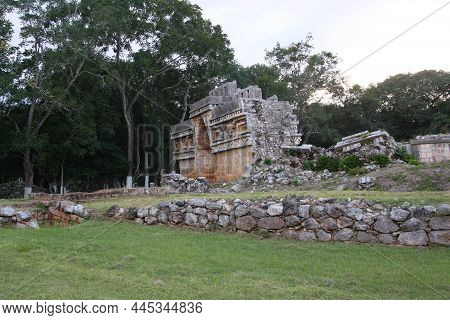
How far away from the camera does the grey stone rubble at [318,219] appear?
7.99 meters

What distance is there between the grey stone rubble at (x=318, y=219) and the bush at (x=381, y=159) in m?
8.46

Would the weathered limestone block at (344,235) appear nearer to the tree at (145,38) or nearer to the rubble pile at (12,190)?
the tree at (145,38)

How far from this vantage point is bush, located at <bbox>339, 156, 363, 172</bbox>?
690 inches

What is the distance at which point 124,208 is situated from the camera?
11.8 m

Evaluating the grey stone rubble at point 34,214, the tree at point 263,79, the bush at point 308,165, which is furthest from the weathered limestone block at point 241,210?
the tree at point 263,79

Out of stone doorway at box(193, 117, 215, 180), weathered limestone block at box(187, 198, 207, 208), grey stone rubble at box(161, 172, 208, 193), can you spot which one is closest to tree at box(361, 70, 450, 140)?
stone doorway at box(193, 117, 215, 180)

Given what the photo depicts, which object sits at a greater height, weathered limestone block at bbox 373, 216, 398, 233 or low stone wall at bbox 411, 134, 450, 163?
low stone wall at bbox 411, 134, 450, 163

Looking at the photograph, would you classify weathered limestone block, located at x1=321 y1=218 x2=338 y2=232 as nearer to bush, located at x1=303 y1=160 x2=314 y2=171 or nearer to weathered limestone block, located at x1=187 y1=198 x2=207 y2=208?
weathered limestone block, located at x1=187 y1=198 x2=207 y2=208

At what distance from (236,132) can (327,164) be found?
16.2 ft

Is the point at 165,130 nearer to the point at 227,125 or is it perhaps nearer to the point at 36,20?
the point at 36,20

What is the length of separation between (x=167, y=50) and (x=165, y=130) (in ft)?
23.3

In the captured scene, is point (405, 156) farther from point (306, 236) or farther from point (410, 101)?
point (410, 101)

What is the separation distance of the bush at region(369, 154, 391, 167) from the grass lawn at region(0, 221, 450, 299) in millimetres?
9453

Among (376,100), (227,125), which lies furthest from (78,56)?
(376,100)
